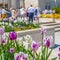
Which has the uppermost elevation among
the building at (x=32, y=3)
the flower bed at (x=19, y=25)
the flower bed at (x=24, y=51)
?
the flower bed at (x=24, y=51)

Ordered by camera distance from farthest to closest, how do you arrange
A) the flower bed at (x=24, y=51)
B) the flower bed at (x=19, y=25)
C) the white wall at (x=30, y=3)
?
the white wall at (x=30, y=3)
the flower bed at (x=19, y=25)
the flower bed at (x=24, y=51)

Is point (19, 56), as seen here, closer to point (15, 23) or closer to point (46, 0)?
point (15, 23)

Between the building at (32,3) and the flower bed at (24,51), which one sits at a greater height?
the flower bed at (24,51)

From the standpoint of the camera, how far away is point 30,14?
20.5m

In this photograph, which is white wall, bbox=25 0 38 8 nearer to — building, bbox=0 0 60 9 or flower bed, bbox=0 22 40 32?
building, bbox=0 0 60 9

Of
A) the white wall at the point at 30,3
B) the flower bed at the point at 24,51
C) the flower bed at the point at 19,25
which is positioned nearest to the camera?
the flower bed at the point at 24,51

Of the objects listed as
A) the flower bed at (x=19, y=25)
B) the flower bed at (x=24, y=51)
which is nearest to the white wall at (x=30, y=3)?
the flower bed at (x=19, y=25)

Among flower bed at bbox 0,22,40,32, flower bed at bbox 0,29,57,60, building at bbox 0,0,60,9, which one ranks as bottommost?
building at bbox 0,0,60,9

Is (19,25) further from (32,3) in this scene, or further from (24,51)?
(32,3)

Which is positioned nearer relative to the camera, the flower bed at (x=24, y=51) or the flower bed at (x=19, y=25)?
the flower bed at (x=24, y=51)

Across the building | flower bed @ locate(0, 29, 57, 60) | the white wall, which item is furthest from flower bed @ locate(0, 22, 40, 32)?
the white wall

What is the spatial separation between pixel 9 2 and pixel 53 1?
658cm

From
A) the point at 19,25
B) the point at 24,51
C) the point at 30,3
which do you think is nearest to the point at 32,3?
the point at 30,3

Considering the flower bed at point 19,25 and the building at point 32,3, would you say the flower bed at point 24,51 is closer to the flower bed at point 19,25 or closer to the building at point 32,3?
the flower bed at point 19,25
